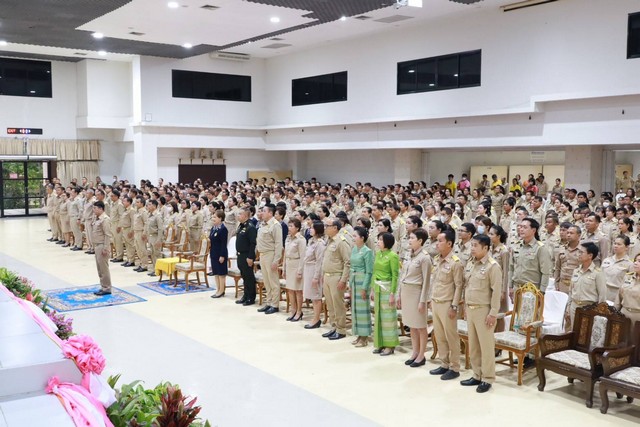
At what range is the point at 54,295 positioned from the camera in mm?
9773

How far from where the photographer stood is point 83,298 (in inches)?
378

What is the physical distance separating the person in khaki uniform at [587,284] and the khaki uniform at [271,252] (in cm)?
402

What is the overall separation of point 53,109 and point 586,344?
21.5 metres

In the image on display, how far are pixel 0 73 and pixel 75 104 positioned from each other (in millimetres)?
2680

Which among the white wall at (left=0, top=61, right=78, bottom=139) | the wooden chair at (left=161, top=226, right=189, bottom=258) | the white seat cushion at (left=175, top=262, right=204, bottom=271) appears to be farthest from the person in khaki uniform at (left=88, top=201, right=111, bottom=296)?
the white wall at (left=0, top=61, right=78, bottom=139)

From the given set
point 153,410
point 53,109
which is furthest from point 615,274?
point 53,109

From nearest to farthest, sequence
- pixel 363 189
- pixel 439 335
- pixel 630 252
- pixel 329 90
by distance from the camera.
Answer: pixel 439 335 → pixel 630 252 → pixel 363 189 → pixel 329 90

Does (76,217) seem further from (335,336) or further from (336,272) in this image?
(335,336)

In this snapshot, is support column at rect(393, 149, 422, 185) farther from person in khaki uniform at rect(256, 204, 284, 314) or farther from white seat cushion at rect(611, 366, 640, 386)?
white seat cushion at rect(611, 366, 640, 386)

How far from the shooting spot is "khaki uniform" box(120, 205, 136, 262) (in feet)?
41.3

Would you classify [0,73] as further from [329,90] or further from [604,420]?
[604,420]

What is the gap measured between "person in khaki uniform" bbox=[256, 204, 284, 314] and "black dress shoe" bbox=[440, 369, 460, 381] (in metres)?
3.28

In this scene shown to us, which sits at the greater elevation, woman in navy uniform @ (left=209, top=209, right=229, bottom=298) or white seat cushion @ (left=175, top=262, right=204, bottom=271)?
woman in navy uniform @ (left=209, top=209, right=229, bottom=298)

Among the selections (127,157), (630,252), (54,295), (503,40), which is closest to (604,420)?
(630,252)
